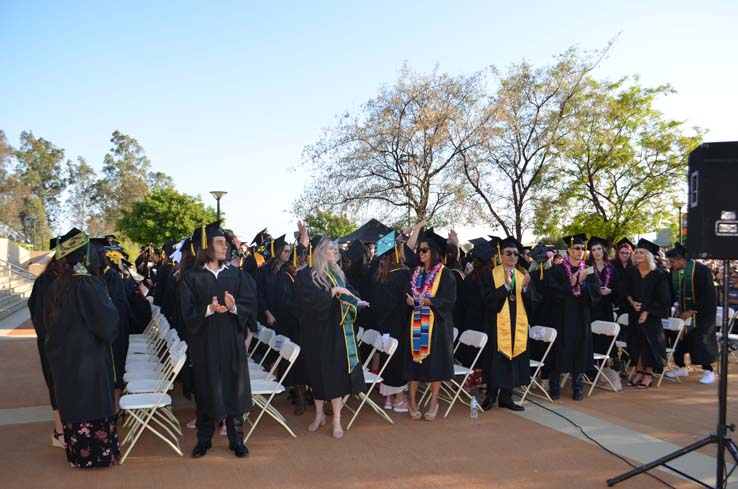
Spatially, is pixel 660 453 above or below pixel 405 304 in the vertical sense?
below

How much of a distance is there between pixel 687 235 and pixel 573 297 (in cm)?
333

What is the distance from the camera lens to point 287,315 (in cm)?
731

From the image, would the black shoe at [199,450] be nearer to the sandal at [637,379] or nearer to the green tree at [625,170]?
→ the sandal at [637,379]

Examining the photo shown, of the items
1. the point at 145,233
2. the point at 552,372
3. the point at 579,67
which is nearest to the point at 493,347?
the point at 552,372

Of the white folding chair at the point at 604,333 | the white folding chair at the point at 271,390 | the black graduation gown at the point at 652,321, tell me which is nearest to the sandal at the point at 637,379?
the black graduation gown at the point at 652,321

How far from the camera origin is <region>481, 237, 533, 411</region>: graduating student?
6.66 meters

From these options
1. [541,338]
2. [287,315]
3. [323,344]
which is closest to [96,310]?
[323,344]

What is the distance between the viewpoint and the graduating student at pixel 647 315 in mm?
7973

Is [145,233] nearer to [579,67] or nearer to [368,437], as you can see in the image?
[579,67]

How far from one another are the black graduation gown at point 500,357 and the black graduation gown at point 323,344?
174 centimetres

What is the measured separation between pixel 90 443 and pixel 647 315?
7.01 m

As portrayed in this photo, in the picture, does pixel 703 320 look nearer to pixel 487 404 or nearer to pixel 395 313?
pixel 487 404

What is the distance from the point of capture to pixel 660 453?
518 cm

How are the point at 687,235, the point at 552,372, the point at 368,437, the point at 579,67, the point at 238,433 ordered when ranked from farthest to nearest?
the point at 579,67, the point at 552,372, the point at 368,437, the point at 238,433, the point at 687,235
